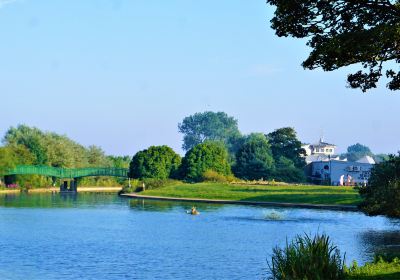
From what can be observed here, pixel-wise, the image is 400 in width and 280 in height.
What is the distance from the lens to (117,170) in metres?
155

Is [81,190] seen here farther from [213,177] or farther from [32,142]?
[213,177]

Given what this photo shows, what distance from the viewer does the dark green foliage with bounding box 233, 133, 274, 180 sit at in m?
142

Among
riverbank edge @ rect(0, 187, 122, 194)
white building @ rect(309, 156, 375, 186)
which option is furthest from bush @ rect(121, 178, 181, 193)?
white building @ rect(309, 156, 375, 186)

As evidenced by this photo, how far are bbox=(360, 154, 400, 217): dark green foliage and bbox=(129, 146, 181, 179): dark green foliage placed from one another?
84875mm

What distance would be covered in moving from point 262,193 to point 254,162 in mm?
38311

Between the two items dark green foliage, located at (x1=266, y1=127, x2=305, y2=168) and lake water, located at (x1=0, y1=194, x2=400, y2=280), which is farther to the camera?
dark green foliage, located at (x1=266, y1=127, x2=305, y2=168)

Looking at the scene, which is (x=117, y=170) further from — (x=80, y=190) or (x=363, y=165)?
(x=363, y=165)

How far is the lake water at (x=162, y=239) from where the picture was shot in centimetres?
3956

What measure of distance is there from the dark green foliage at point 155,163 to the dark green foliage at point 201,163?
3402 millimetres

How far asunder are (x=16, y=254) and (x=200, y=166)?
94.3 metres

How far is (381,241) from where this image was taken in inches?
1994

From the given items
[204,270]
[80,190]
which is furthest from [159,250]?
[80,190]

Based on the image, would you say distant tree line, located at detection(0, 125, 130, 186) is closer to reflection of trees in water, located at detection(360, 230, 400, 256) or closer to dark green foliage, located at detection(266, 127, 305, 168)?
dark green foliage, located at detection(266, 127, 305, 168)

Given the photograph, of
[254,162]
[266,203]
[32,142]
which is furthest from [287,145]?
[266,203]
